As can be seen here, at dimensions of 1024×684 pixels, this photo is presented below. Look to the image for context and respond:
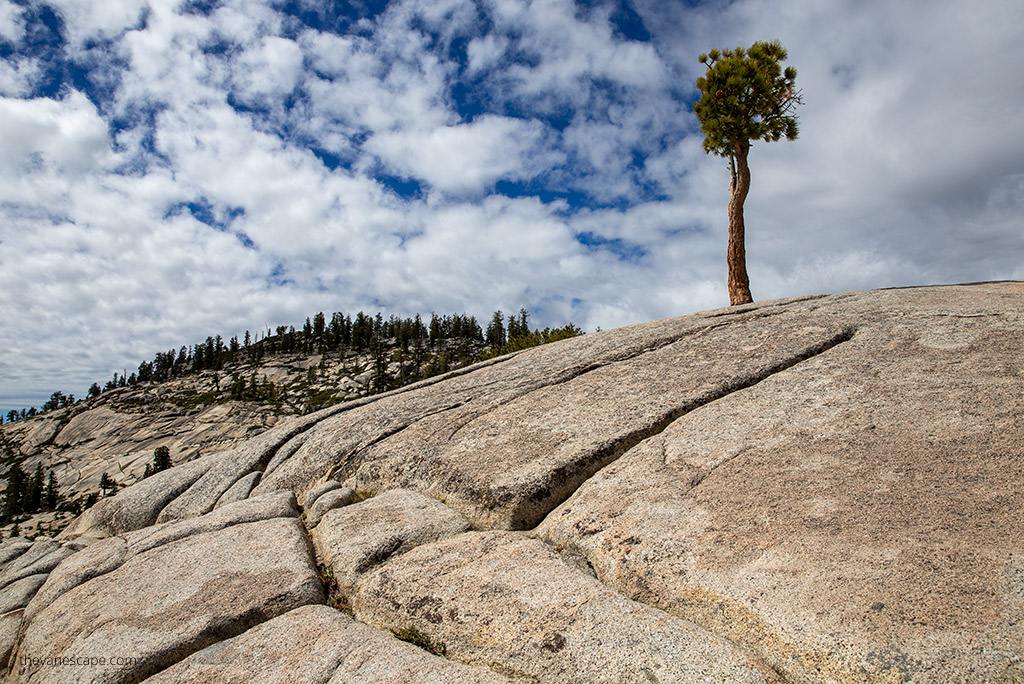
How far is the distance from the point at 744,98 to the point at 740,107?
0.84 m

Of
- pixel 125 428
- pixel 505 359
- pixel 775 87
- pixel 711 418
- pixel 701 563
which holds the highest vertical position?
pixel 775 87

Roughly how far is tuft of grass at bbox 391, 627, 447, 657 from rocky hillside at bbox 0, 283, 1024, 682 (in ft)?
0.14

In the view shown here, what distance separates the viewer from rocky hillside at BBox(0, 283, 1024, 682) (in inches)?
196

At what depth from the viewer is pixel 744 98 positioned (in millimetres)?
26859

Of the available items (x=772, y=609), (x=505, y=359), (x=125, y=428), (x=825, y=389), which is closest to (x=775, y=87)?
(x=505, y=359)

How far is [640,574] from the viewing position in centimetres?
624

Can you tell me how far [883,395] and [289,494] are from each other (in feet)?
39.4

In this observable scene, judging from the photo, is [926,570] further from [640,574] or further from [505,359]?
[505,359]

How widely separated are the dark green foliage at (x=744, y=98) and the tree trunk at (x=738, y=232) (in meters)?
0.88

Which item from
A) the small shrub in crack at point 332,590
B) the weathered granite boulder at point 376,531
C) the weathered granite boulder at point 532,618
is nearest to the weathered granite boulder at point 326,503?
the weathered granite boulder at point 376,531

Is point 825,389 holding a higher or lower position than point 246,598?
higher

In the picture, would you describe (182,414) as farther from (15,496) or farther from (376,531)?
(376,531)

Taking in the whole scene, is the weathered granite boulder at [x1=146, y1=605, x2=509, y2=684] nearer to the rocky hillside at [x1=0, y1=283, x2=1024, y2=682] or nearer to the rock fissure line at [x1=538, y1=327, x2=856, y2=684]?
the rocky hillside at [x1=0, y1=283, x2=1024, y2=682]

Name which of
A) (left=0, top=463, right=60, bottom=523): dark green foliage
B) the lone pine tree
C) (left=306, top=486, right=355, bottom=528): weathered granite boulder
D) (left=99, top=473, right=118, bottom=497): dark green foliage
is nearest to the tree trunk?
the lone pine tree
